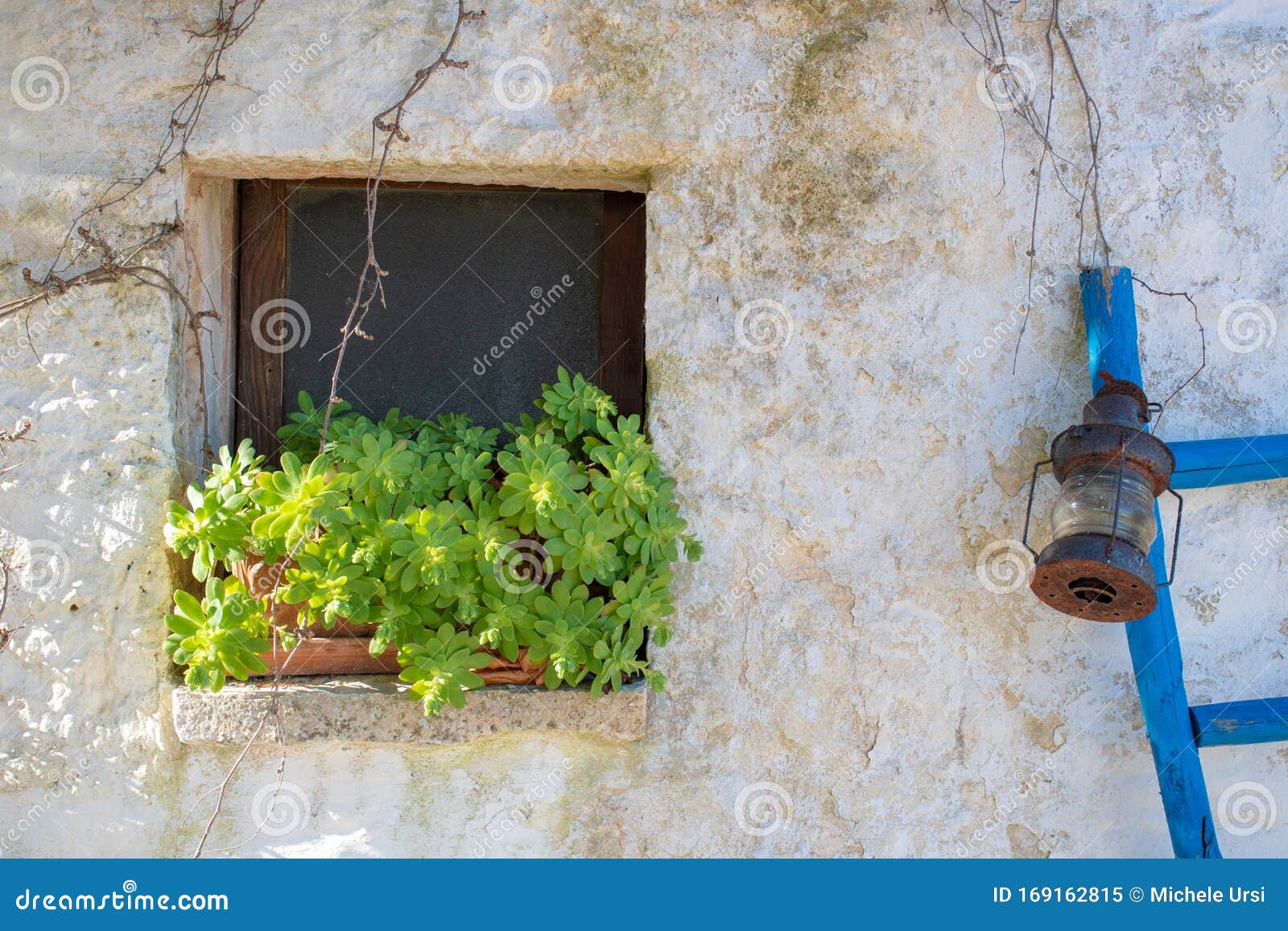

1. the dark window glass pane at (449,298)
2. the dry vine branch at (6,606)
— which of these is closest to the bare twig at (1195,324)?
the dark window glass pane at (449,298)

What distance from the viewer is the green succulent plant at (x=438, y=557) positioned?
6.17ft

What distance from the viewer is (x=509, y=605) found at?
6.23 feet

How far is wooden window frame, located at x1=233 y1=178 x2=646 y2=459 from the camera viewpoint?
2.36 metres

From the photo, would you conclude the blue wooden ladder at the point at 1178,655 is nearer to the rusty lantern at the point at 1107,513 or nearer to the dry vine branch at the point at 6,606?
the rusty lantern at the point at 1107,513

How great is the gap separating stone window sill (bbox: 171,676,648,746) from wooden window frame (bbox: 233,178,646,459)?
0.60m

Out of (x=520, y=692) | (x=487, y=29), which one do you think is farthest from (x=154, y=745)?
(x=487, y=29)

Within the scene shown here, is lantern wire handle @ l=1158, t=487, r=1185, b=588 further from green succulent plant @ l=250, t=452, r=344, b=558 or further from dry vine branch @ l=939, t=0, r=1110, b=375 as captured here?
green succulent plant @ l=250, t=452, r=344, b=558

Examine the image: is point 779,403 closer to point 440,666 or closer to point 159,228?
point 440,666

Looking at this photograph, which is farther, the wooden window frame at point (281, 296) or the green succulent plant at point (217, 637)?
the wooden window frame at point (281, 296)

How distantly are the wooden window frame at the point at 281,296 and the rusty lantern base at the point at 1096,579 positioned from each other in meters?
0.93

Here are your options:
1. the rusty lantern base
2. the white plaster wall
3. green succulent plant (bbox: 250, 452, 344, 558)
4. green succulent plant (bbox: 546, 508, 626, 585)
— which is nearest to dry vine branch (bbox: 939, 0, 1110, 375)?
the white plaster wall

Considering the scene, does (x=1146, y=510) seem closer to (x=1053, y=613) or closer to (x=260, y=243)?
(x=1053, y=613)

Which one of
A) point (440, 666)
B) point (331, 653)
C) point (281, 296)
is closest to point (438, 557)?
point (440, 666)

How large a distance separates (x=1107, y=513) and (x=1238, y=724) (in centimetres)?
56
